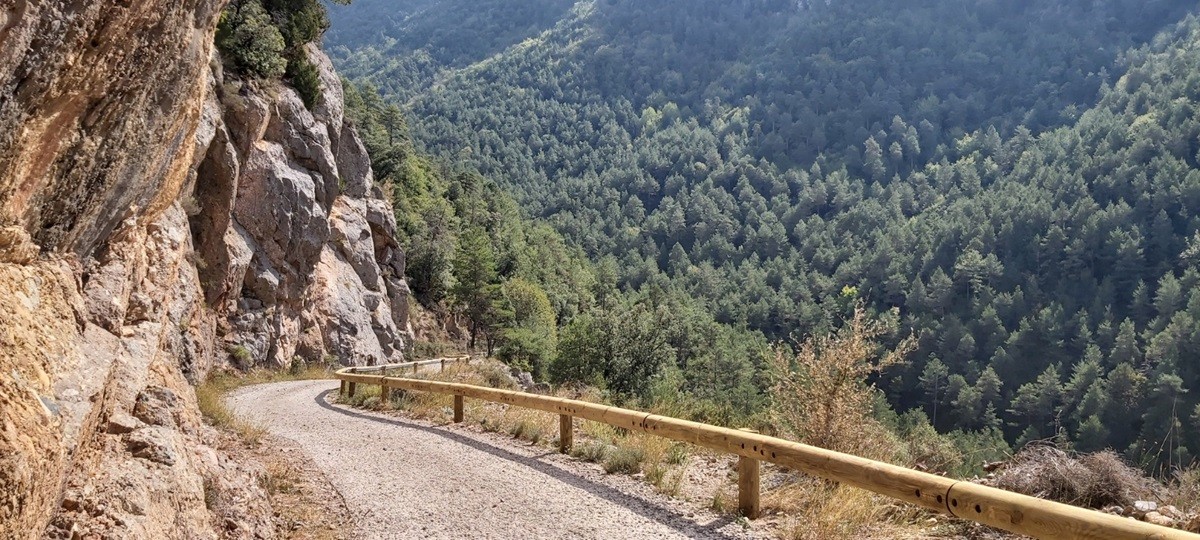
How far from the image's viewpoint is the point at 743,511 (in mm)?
5559

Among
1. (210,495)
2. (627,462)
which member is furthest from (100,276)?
(627,462)

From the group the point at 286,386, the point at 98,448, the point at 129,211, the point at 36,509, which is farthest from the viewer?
the point at 286,386

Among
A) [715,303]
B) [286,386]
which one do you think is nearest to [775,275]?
[715,303]

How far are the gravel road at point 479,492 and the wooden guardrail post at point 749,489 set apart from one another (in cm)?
24

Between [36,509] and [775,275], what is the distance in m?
140

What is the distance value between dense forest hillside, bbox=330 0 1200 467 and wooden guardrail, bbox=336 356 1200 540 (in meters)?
Answer: 27.7

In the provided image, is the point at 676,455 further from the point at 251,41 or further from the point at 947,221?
the point at 947,221

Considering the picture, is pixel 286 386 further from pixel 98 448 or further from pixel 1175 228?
pixel 1175 228

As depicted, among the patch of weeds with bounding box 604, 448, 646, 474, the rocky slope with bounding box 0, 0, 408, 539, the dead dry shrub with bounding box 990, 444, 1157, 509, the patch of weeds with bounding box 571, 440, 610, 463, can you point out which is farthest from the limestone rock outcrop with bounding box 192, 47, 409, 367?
the dead dry shrub with bounding box 990, 444, 1157, 509

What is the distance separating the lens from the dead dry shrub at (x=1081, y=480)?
5223 mm

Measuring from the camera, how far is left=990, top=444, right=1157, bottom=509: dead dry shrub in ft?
17.1

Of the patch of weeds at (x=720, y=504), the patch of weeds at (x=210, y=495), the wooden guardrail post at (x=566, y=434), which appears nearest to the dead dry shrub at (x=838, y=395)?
the patch of weeds at (x=720, y=504)

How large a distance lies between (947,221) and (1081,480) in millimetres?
137887

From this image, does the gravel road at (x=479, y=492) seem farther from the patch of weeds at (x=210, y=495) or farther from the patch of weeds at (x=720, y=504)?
the patch of weeds at (x=210, y=495)
